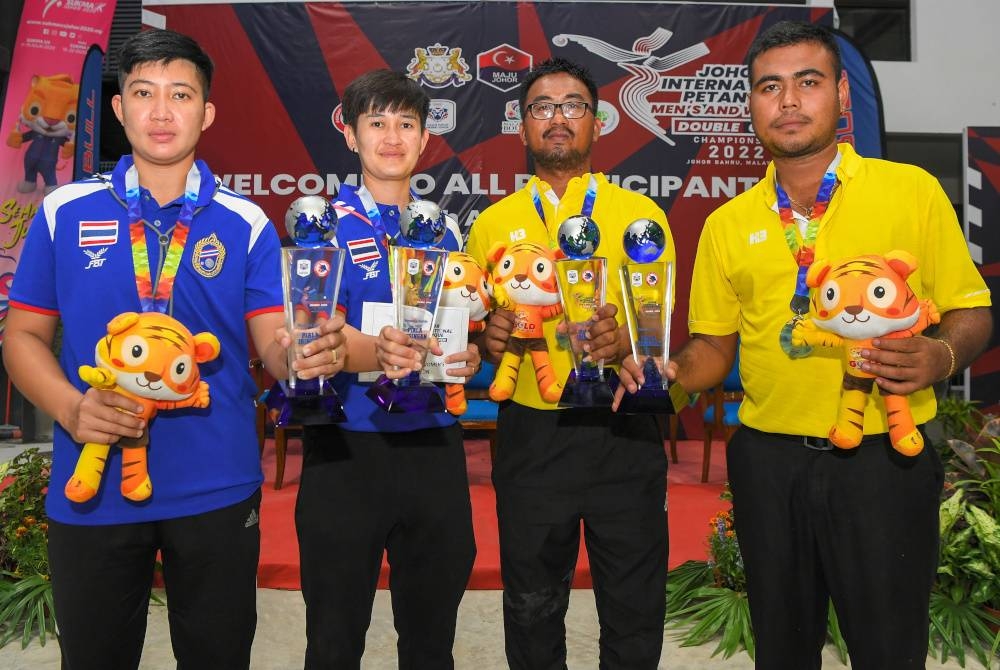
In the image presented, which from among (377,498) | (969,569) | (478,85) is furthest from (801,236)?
(478,85)

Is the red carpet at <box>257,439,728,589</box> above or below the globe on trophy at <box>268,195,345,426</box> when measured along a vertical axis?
below

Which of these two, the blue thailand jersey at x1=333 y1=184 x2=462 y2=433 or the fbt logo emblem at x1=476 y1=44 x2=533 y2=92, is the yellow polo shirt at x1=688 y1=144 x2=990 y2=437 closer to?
the blue thailand jersey at x1=333 y1=184 x2=462 y2=433

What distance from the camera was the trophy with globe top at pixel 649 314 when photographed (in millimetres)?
1890

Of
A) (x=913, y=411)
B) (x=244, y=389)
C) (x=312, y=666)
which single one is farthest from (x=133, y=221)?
(x=913, y=411)

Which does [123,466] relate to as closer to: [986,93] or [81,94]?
[81,94]

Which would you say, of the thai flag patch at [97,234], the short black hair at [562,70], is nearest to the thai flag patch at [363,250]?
the thai flag patch at [97,234]

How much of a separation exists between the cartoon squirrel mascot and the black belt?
5795 millimetres

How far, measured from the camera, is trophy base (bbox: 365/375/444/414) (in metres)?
1.79

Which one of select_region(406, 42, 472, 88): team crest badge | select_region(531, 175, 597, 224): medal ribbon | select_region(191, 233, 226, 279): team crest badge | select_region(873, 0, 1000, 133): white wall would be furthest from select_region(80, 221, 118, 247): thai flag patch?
select_region(873, 0, 1000, 133): white wall

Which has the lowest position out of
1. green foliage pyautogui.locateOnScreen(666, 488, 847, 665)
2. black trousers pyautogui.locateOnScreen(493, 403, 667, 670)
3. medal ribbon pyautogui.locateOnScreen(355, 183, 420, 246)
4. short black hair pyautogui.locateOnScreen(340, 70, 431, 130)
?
green foliage pyautogui.locateOnScreen(666, 488, 847, 665)

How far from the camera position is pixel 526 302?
6.63 feet

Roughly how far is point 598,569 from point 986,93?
27.6ft

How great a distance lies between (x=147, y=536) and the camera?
1662 mm

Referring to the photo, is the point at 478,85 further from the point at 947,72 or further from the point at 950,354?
the point at 950,354
